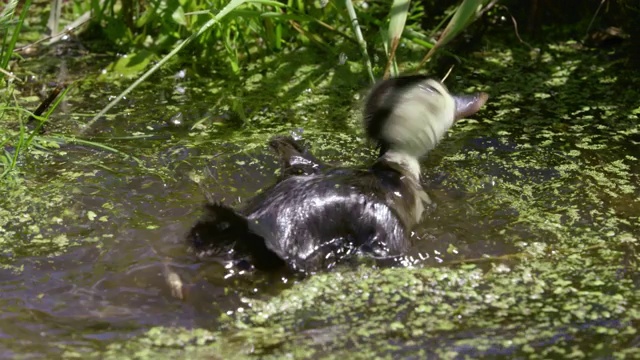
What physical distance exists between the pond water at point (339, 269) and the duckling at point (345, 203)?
0.32ft

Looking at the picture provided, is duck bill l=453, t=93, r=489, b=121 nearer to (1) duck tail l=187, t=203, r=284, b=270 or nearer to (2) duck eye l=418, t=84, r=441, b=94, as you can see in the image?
(2) duck eye l=418, t=84, r=441, b=94

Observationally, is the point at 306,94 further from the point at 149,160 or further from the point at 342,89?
the point at 149,160

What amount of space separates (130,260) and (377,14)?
245cm

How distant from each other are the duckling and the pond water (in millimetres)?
99

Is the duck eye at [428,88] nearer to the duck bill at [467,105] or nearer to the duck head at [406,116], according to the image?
the duck head at [406,116]

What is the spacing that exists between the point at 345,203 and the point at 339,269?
9.3 inches

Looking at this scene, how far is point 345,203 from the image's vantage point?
3.33 meters

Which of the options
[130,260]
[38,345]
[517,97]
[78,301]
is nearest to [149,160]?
[130,260]

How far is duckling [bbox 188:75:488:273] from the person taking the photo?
316cm

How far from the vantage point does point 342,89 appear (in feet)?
16.1

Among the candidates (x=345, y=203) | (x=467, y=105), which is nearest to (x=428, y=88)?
(x=467, y=105)

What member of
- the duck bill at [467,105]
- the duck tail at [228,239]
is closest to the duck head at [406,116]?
the duck bill at [467,105]

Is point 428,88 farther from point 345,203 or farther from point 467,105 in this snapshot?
point 345,203

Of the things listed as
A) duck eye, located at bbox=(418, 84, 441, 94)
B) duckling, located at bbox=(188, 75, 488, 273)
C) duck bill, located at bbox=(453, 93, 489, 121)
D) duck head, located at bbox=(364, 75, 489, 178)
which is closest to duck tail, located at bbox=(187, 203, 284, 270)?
duckling, located at bbox=(188, 75, 488, 273)
